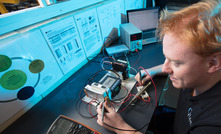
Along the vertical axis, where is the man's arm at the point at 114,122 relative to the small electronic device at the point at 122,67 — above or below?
below

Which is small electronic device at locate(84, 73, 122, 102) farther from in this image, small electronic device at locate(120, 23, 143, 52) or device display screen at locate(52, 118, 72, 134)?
small electronic device at locate(120, 23, 143, 52)

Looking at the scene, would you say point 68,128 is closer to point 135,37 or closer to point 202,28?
point 202,28

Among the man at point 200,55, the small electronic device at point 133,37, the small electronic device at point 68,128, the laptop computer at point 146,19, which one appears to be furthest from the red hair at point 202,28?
the laptop computer at point 146,19

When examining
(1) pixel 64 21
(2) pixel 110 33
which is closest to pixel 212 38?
(1) pixel 64 21

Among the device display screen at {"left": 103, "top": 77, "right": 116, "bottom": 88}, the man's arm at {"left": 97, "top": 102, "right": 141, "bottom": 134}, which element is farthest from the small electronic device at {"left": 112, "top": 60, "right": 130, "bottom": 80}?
the man's arm at {"left": 97, "top": 102, "right": 141, "bottom": 134}

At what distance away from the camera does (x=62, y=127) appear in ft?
1.95

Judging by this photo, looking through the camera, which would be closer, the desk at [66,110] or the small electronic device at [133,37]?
the desk at [66,110]

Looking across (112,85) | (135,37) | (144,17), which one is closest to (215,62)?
(112,85)

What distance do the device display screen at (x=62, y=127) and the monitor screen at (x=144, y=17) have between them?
4.17ft

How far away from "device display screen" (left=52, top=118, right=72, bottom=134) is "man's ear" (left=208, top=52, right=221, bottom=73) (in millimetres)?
718

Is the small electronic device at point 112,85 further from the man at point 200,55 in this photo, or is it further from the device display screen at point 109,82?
the man at point 200,55

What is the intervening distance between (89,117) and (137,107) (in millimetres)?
319

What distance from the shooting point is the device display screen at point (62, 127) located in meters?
0.58

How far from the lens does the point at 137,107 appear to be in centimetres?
72
